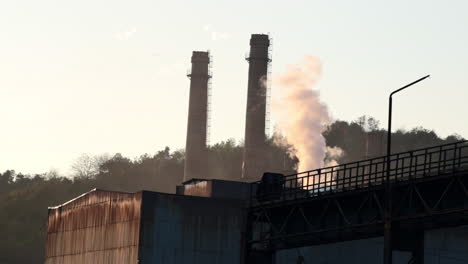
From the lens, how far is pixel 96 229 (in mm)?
67875

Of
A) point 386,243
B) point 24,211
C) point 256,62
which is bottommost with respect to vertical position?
point 386,243

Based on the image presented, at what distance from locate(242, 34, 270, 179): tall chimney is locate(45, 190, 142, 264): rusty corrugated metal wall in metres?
45.6

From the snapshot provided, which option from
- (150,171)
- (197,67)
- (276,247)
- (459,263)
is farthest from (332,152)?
(276,247)

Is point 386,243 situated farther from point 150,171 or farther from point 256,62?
point 150,171

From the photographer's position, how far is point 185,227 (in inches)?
2475

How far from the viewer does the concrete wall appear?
62094mm

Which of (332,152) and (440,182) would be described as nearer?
(440,182)

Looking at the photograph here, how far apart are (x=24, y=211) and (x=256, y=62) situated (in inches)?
1909

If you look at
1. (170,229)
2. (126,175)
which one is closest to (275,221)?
(170,229)

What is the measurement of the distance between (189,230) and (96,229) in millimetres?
7735

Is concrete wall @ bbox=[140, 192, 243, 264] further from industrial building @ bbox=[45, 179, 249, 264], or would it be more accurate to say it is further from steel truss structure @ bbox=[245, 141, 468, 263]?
steel truss structure @ bbox=[245, 141, 468, 263]

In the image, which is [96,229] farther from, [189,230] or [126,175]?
[126,175]

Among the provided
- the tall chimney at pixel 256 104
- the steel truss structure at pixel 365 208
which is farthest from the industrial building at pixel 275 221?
the tall chimney at pixel 256 104

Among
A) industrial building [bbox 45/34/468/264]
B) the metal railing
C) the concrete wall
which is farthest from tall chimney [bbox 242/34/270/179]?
the metal railing
